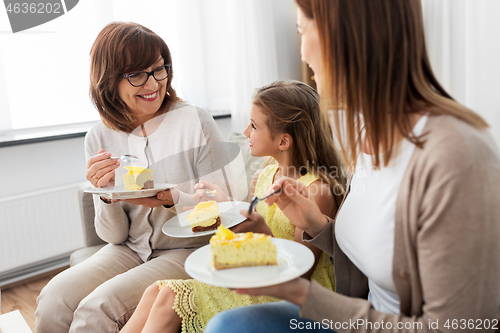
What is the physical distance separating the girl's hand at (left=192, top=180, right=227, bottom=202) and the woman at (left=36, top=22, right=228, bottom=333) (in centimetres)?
4

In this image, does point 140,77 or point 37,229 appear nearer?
point 140,77

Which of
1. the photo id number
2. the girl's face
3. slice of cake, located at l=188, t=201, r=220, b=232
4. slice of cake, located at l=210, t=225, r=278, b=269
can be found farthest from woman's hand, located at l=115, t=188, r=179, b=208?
the photo id number

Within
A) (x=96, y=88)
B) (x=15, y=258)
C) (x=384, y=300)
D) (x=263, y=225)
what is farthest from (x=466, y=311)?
(x=15, y=258)

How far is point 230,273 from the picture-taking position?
2.77ft

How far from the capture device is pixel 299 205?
108cm

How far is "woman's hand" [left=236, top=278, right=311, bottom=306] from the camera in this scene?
2.59 ft

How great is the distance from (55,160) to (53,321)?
4.90 feet

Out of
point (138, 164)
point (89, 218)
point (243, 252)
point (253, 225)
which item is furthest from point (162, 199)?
point (89, 218)

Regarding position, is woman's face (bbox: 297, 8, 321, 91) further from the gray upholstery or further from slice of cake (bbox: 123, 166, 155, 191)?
the gray upholstery

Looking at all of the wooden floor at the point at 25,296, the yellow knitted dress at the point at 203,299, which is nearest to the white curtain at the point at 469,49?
the yellow knitted dress at the point at 203,299

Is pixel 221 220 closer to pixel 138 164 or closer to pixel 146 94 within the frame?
pixel 138 164

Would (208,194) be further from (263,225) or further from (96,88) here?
(96,88)

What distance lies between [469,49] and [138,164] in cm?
204

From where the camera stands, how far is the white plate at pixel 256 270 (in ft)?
2.55
